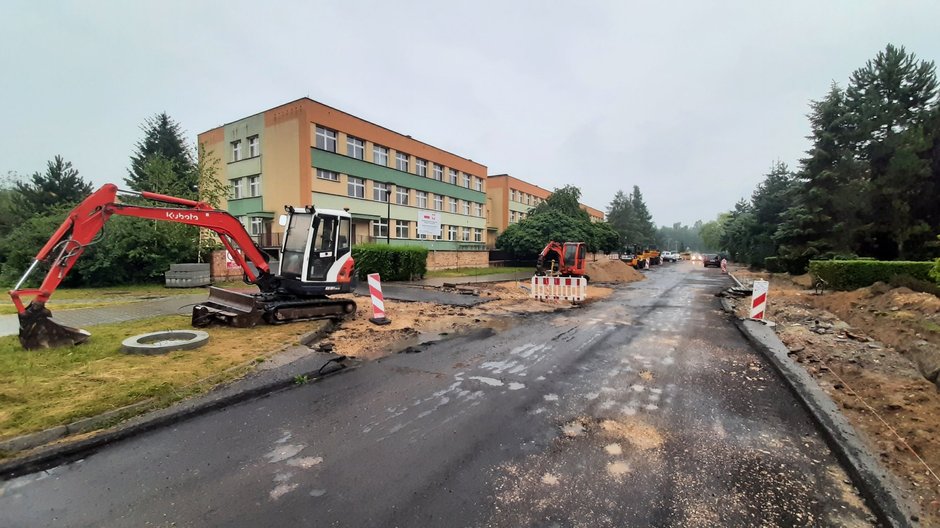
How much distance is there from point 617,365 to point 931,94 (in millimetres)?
33764

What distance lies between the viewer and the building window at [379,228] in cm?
3283

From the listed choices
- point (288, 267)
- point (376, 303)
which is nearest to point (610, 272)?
point (376, 303)

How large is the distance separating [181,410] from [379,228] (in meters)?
29.4

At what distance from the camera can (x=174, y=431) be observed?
4.28 meters

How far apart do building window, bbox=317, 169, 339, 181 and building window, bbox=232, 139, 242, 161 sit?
801cm

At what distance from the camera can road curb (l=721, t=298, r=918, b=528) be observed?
288cm

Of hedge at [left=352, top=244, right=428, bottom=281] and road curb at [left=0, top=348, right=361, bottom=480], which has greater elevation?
hedge at [left=352, top=244, right=428, bottom=281]

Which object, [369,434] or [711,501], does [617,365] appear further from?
[369,434]

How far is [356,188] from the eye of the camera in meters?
31.5

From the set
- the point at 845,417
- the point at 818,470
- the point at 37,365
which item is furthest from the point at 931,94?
the point at 37,365

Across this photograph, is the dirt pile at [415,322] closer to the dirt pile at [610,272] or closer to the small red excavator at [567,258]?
the small red excavator at [567,258]

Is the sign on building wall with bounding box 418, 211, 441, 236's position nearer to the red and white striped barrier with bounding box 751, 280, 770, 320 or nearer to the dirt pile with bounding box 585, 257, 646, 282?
the dirt pile with bounding box 585, 257, 646, 282

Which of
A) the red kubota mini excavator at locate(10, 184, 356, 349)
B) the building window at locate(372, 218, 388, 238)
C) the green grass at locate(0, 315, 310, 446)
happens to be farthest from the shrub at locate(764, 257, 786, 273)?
the green grass at locate(0, 315, 310, 446)

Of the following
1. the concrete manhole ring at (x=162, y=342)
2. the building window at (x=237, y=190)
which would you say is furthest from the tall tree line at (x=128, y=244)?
the concrete manhole ring at (x=162, y=342)
